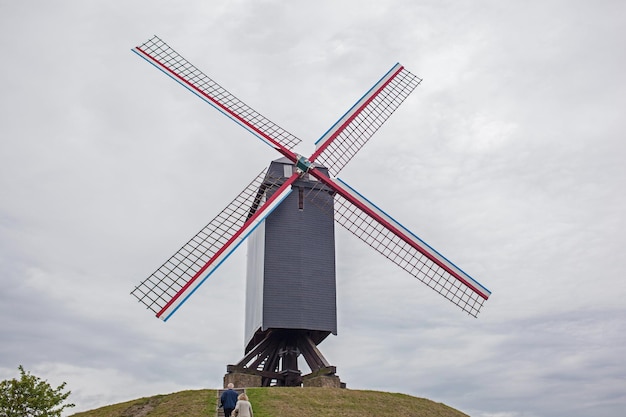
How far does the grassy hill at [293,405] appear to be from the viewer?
19.3 metres

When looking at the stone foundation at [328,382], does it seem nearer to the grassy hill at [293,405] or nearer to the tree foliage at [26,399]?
the grassy hill at [293,405]

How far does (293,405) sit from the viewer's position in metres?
19.9

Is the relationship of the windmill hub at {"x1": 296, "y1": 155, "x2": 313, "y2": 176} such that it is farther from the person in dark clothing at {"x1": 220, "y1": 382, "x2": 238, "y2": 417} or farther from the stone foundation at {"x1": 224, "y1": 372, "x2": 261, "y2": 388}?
the person in dark clothing at {"x1": 220, "y1": 382, "x2": 238, "y2": 417}

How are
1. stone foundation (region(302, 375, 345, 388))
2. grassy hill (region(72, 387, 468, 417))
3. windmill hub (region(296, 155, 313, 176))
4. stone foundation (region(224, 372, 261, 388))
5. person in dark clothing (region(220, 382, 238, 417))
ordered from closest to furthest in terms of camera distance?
person in dark clothing (region(220, 382, 238, 417))
grassy hill (region(72, 387, 468, 417))
stone foundation (region(302, 375, 345, 388))
stone foundation (region(224, 372, 261, 388))
windmill hub (region(296, 155, 313, 176))

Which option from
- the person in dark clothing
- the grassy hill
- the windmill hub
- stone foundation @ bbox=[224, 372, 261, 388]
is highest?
the windmill hub

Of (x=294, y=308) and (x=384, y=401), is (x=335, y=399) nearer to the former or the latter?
(x=384, y=401)

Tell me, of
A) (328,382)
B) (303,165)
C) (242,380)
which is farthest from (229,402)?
(303,165)

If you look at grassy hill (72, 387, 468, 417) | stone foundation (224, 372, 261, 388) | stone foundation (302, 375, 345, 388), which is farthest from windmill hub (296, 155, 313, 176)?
grassy hill (72, 387, 468, 417)

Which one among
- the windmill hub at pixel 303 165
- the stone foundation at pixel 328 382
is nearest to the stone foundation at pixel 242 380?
the stone foundation at pixel 328 382

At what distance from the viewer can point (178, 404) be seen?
2005 cm

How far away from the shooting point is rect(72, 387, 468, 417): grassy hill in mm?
19312

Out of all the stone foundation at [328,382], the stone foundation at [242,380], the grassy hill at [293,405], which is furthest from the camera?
the stone foundation at [242,380]

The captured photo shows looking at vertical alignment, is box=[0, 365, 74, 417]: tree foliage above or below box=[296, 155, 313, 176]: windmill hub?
below

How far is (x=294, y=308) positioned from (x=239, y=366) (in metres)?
3.39
